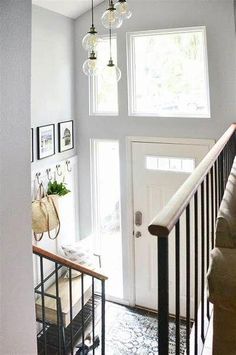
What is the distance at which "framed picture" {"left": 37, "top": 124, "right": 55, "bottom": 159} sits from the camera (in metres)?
4.65

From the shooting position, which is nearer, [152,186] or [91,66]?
[91,66]

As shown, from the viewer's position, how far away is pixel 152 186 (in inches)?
200

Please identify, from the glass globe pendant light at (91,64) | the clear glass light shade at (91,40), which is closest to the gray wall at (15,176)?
the clear glass light shade at (91,40)

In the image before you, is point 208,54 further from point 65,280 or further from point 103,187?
point 65,280

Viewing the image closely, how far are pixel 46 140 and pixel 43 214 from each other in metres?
0.90

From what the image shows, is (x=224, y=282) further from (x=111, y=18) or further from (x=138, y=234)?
(x=138, y=234)

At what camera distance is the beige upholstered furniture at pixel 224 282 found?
1.41 metres

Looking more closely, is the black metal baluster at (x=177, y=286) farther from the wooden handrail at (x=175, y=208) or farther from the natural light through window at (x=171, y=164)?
the natural light through window at (x=171, y=164)

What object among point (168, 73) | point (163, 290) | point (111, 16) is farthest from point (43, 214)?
point (163, 290)

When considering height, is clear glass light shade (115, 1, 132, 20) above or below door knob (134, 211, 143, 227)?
above

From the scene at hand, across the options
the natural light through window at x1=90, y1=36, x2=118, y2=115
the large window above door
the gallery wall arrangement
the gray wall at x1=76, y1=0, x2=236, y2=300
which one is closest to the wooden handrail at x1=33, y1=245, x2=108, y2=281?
the gallery wall arrangement

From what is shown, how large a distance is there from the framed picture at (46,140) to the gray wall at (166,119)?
60cm

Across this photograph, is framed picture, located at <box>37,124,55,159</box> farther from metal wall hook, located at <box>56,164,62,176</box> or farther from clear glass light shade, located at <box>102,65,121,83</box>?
clear glass light shade, located at <box>102,65,121,83</box>

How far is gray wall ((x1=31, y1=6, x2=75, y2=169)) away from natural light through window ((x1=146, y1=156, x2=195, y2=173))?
111cm
